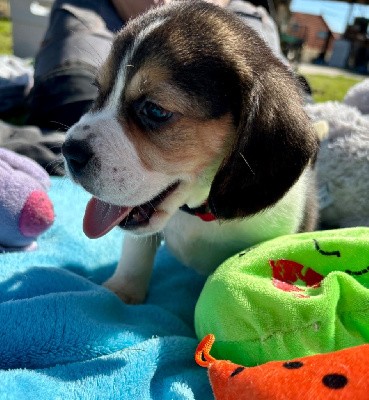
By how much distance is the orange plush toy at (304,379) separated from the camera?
1.10m

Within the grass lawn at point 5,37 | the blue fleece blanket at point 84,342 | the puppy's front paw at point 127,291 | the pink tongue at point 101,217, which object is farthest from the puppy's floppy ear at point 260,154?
the grass lawn at point 5,37

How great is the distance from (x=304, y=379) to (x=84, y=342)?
30.8 inches

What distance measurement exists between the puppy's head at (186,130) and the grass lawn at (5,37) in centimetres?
732

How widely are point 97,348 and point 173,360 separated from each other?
249 mm

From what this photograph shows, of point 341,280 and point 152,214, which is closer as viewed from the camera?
point 341,280

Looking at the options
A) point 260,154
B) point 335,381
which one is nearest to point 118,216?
point 260,154

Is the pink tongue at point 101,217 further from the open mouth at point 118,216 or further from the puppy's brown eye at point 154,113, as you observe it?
the puppy's brown eye at point 154,113

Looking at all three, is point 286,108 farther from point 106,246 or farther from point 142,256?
point 106,246

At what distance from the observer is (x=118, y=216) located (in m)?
1.92

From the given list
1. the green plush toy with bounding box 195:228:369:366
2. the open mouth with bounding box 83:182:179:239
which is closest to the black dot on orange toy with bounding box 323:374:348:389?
the green plush toy with bounding box 195:228:369:366

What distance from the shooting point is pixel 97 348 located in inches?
66.0

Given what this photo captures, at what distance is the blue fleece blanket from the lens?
152 centimetres

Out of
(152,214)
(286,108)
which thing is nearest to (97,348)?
(152,214)

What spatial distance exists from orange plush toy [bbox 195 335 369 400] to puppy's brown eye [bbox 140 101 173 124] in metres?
0.87
